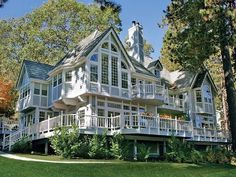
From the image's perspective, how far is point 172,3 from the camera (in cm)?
2558

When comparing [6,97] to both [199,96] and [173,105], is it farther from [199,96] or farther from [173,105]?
[199,96]

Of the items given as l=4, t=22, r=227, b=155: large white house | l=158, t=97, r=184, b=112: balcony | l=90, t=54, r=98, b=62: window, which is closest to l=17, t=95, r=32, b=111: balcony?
l=4, t=22, r=227, b=155: large white house

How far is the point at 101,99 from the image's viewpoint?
85.7 feet

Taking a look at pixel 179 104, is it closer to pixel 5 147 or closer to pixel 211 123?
pixel 211 123

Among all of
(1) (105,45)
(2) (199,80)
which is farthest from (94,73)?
(2) (199,80)

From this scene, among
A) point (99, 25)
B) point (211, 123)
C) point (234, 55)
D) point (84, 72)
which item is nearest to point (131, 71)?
point (84, 72)

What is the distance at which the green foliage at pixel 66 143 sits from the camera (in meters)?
19.5

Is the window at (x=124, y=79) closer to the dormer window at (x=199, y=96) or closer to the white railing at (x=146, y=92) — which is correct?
the white railing at (x=146, y=92)

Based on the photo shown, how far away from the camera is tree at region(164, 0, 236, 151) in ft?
73.3

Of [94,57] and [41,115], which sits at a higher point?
[94,57]

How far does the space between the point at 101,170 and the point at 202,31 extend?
1270 cm

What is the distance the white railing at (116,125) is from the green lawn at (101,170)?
5240mm

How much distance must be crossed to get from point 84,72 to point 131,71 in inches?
185

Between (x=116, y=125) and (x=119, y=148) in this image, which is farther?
(x=116, y=125)
